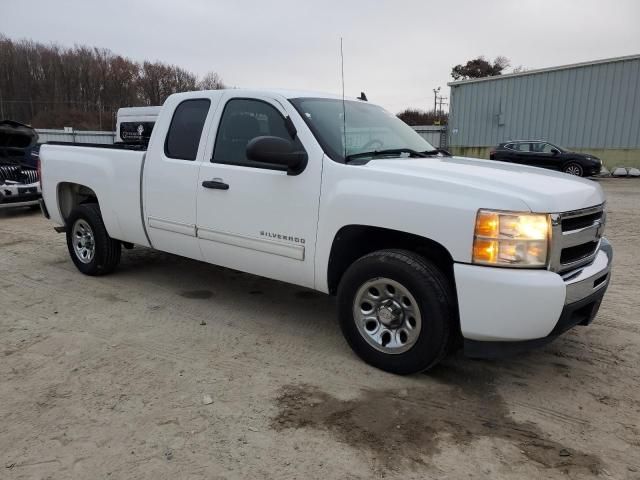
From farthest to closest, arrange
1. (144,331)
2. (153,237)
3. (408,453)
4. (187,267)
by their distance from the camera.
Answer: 1. (187,267)
2. (153,237)
3. (144,331)
4. (408,453)

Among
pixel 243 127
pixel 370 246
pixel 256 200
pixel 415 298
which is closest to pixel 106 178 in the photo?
pixel 243 127

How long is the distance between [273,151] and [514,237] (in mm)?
1676

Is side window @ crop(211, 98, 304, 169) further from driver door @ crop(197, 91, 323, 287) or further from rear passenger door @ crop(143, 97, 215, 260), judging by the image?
rear passenger door @ crop(143, 97, 215, 260)

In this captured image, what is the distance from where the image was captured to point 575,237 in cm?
319

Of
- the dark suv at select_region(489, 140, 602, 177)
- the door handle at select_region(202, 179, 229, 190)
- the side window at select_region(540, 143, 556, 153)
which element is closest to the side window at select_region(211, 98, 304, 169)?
the door handle at select_region(202, 179, 229, 190)

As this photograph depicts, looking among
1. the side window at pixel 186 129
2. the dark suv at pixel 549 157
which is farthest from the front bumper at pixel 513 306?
the dark suv at pixel 549 157

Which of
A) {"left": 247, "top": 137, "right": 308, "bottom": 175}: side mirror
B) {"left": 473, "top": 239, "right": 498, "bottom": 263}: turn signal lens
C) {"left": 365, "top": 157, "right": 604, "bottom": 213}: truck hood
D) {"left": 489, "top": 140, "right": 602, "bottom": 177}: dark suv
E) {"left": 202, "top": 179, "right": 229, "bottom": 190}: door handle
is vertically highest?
{"left": 247, "top": 137, "right": 308, "bottom": 175}: side mirror

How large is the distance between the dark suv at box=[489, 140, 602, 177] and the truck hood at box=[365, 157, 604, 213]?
16.9 meters

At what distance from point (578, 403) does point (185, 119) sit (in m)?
3.84

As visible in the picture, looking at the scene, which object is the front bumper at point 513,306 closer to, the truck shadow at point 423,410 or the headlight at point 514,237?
the headlight at point 514,237

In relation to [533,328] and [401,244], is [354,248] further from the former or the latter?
[533,328]

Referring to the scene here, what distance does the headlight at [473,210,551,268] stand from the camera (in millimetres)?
2945

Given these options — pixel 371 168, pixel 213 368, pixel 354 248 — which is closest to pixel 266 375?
pixel 213 368

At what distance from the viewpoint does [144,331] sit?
425cm
